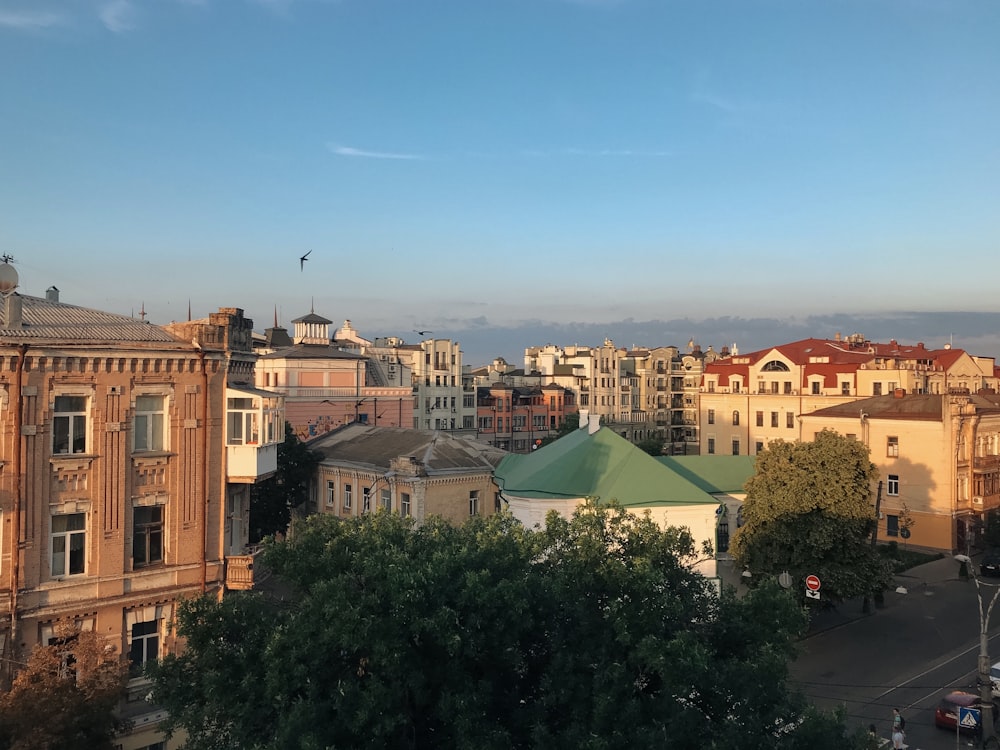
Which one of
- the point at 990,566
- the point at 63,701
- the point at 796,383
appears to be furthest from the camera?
the point at 796,383

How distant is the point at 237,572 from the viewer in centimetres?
2467

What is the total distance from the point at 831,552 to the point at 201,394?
2643cm

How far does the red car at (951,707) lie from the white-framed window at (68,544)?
26.3 m

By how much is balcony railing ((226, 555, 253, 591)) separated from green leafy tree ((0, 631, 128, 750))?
15.8ft

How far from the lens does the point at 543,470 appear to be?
112ft

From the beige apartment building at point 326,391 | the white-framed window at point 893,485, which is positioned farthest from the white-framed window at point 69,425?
the white-framed window at point 893,485

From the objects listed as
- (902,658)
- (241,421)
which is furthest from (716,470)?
(241,421)

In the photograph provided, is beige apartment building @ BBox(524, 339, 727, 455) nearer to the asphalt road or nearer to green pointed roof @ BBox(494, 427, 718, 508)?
the asphalt road

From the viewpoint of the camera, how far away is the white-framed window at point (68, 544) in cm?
2181

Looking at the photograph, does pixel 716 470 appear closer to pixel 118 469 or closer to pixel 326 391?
pixel 326 391

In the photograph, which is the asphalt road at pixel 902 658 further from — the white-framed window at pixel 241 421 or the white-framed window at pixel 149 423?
the white-framed window at pixel 149 423

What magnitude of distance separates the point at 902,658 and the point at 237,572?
26.4 meters

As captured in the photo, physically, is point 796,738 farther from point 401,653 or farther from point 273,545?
point 273,545

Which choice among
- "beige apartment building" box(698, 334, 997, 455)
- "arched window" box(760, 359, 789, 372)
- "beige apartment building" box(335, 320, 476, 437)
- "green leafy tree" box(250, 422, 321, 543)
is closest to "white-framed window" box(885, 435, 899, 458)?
"beige apartment building" box(698, 334, 997, 455)
